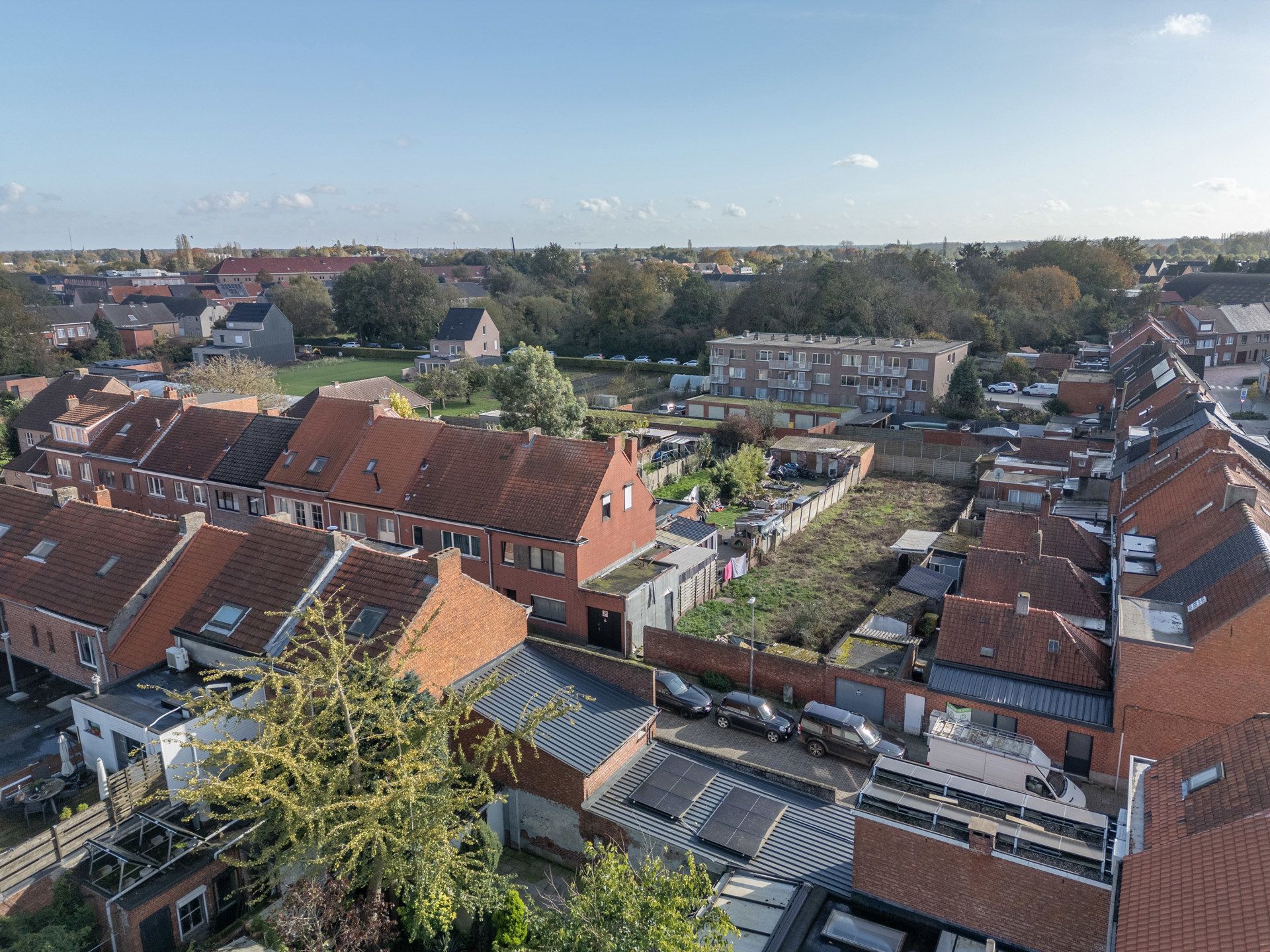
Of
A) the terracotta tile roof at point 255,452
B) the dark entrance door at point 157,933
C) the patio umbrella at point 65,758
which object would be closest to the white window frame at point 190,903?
the dark entrance door at point 157,933

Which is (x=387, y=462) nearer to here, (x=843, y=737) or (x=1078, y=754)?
(x=843, y=737)

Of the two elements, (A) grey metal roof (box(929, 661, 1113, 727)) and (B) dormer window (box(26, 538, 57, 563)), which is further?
(B) dormer window (box(26, 538, 57, 563))

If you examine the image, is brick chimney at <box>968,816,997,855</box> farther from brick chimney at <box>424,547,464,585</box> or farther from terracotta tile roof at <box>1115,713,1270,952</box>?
brick chimney at <box>424,547,464,585</box>

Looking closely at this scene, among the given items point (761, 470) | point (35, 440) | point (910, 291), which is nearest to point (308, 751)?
point (761, 470)

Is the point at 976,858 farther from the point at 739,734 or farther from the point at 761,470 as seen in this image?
the point at 761,470

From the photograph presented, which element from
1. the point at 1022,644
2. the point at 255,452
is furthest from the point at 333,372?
the point at 1022,644

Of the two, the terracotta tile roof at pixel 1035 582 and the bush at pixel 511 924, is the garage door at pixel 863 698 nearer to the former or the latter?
the terracotta tile roof at pixel 1035 582

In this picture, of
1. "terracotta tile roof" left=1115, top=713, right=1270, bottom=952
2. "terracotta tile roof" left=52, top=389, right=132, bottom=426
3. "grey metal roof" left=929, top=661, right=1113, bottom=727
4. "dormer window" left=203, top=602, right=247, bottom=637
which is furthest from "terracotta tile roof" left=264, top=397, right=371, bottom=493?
"terracotta tile roof" left=1115, top=713, right=1270, bottom=952
